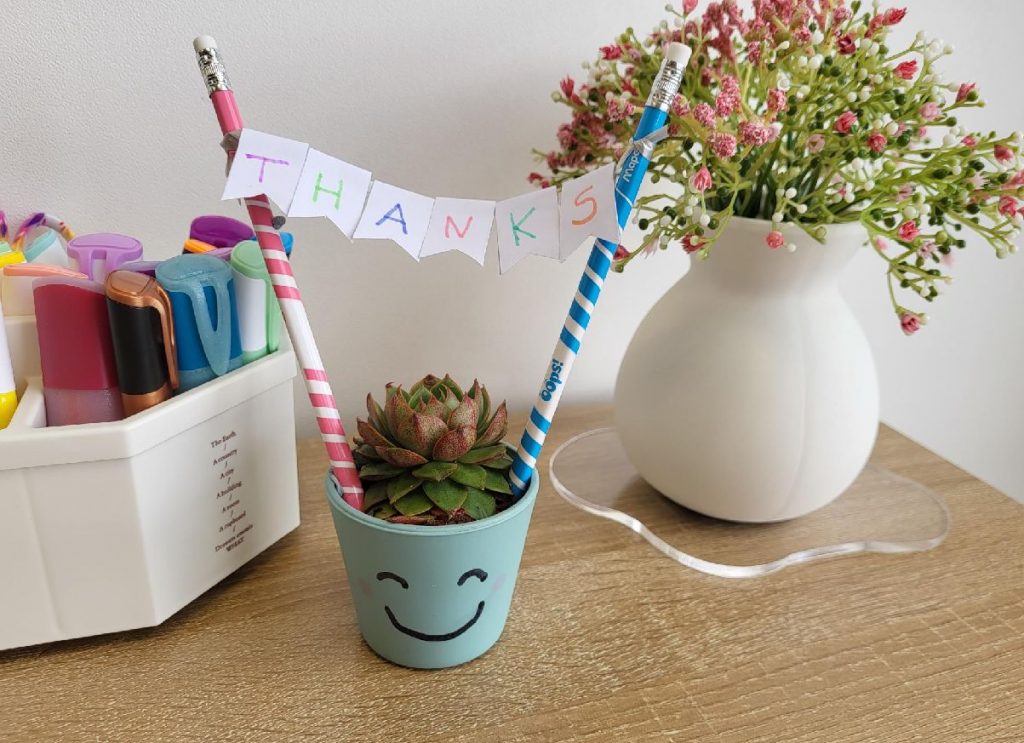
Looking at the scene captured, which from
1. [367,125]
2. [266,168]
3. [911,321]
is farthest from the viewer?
[367,125]

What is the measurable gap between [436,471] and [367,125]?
0.31 metres

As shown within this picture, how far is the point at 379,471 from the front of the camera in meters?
0.41

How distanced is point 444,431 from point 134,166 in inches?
12.5

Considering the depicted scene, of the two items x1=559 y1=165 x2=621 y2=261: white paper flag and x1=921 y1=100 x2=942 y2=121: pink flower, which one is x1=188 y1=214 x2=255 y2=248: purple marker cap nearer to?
x1=559 y1=165 x2=621 y2=261: white paper flag

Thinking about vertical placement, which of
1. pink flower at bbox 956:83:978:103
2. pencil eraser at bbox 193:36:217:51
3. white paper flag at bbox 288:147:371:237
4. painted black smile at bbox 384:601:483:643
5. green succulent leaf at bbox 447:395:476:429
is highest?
pencil eraser at bbox 193:36:217:51

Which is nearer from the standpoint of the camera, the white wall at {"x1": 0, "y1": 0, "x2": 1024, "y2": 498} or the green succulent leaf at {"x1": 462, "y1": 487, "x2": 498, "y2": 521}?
the green succulent leaf at {"x1": 462, "y1": 487, "x2": 498, "y2": 521}

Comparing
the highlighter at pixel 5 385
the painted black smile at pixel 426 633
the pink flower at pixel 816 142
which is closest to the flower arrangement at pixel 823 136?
the pink flower at pixel 816 142

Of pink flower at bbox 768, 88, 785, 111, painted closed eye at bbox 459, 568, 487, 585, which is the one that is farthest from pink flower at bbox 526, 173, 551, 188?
painted closed eye at bbox 459, 568, 487, 585

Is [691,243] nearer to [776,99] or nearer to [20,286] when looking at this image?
[776,99]

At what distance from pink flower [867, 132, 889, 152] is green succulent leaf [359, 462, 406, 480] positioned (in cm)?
31

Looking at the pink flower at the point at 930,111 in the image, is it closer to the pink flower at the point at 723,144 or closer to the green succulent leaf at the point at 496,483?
the pink flower at the point at 723,144

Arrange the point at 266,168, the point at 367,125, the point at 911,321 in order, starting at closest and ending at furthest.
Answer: the point at 266,168 → the point at 911,321 → the point at 367,125

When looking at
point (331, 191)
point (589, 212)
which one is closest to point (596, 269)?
point (589, 212)

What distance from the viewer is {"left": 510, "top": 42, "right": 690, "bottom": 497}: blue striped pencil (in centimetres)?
39
